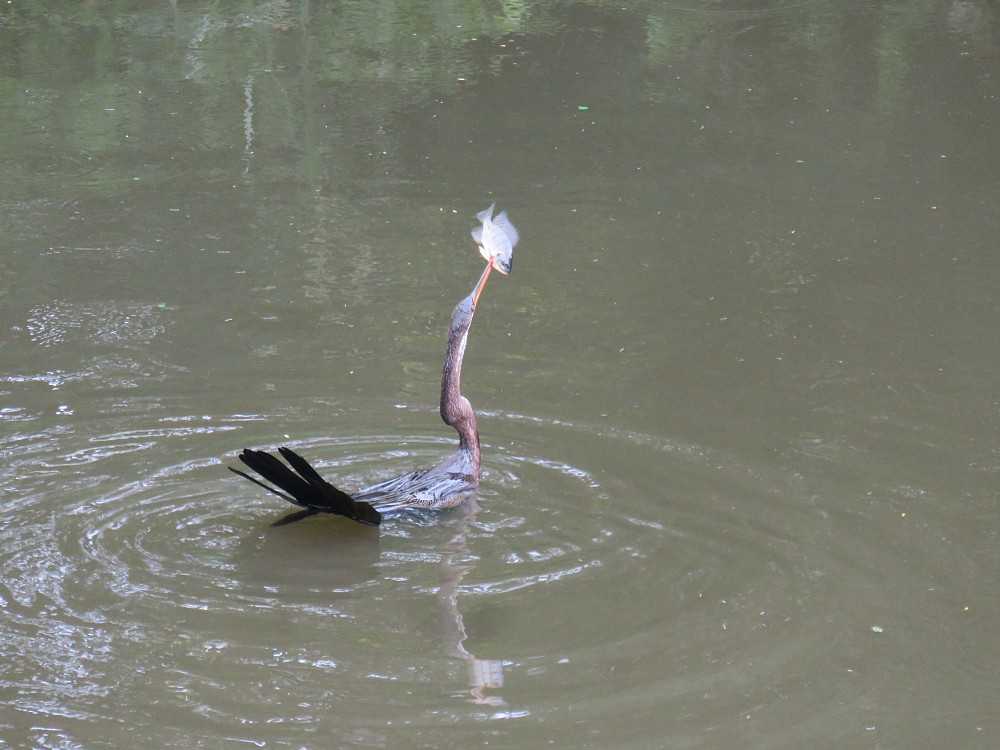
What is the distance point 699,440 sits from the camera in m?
6.31

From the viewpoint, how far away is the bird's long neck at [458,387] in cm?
565

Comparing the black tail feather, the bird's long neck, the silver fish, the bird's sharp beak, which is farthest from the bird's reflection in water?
the silver fish

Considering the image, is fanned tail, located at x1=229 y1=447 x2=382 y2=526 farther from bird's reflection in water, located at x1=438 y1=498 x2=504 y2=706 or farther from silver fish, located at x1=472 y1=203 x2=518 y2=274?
silver fish, located at x1=472 y1=203 x2=518 y2=274

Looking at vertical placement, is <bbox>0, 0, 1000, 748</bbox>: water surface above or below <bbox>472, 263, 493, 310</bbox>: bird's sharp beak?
below

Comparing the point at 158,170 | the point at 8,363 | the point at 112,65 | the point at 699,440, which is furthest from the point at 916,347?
the point at 112,65

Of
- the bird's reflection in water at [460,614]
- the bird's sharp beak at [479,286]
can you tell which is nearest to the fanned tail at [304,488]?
the bird's reflection in water at [460,614]

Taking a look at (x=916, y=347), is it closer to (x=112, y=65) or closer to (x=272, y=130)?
(x=272, y=130)

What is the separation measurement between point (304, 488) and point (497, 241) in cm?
137

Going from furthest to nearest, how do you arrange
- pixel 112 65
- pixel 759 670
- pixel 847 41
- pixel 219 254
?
pixel 847 41 → pixel 112 65 → pixel 219 254 → pixel 759 670

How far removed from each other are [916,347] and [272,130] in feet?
20.3

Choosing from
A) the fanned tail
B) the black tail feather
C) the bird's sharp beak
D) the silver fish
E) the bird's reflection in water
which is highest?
the silver fish

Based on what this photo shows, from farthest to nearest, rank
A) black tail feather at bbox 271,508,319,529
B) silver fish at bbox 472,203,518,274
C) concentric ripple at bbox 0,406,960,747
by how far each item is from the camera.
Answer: silver fish at bbox 472,203,518,274 → black tail feather at bbox 271,508,319,529 → concentric ripple at bbox 0,406,960,747

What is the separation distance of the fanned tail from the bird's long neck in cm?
60

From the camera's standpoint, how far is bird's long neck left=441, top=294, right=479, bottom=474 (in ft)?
18.5
